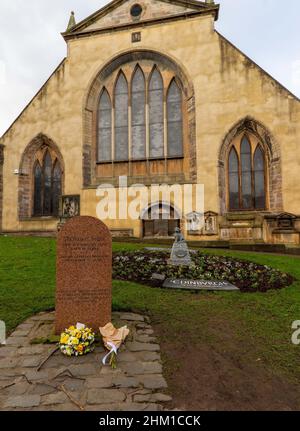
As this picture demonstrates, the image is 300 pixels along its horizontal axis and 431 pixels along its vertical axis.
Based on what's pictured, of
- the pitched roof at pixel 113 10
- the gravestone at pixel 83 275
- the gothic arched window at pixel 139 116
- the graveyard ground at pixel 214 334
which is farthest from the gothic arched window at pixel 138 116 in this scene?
the gravestone at pixel 83 275

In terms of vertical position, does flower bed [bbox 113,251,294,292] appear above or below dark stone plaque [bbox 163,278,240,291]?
above

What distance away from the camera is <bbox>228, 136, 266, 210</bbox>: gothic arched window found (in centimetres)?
1602

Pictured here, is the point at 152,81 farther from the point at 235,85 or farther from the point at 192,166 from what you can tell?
the point at 192,166

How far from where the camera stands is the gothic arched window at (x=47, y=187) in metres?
18.6

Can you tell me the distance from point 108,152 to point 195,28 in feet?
29.8

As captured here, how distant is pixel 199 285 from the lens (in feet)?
21.3

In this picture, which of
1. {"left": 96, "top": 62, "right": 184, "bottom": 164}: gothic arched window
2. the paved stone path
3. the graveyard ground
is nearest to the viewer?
the paved stone path

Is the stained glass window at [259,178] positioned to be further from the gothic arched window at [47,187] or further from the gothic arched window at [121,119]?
the gothic arched window at [47,187]

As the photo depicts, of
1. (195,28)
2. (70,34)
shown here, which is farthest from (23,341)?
(70,34)

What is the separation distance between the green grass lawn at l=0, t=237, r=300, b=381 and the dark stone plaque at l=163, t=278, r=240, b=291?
296mm

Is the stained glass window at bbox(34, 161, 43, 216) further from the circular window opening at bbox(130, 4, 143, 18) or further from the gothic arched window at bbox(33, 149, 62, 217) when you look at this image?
the circular window opening at bbox(130, 4, 143, 18)

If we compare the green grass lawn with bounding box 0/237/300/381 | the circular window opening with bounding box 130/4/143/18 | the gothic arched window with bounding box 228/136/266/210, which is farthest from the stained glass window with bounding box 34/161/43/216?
the gothic arched window with bounding box 228/136/266/210

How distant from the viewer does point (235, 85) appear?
15758mm

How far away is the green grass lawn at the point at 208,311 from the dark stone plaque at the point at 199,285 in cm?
30
